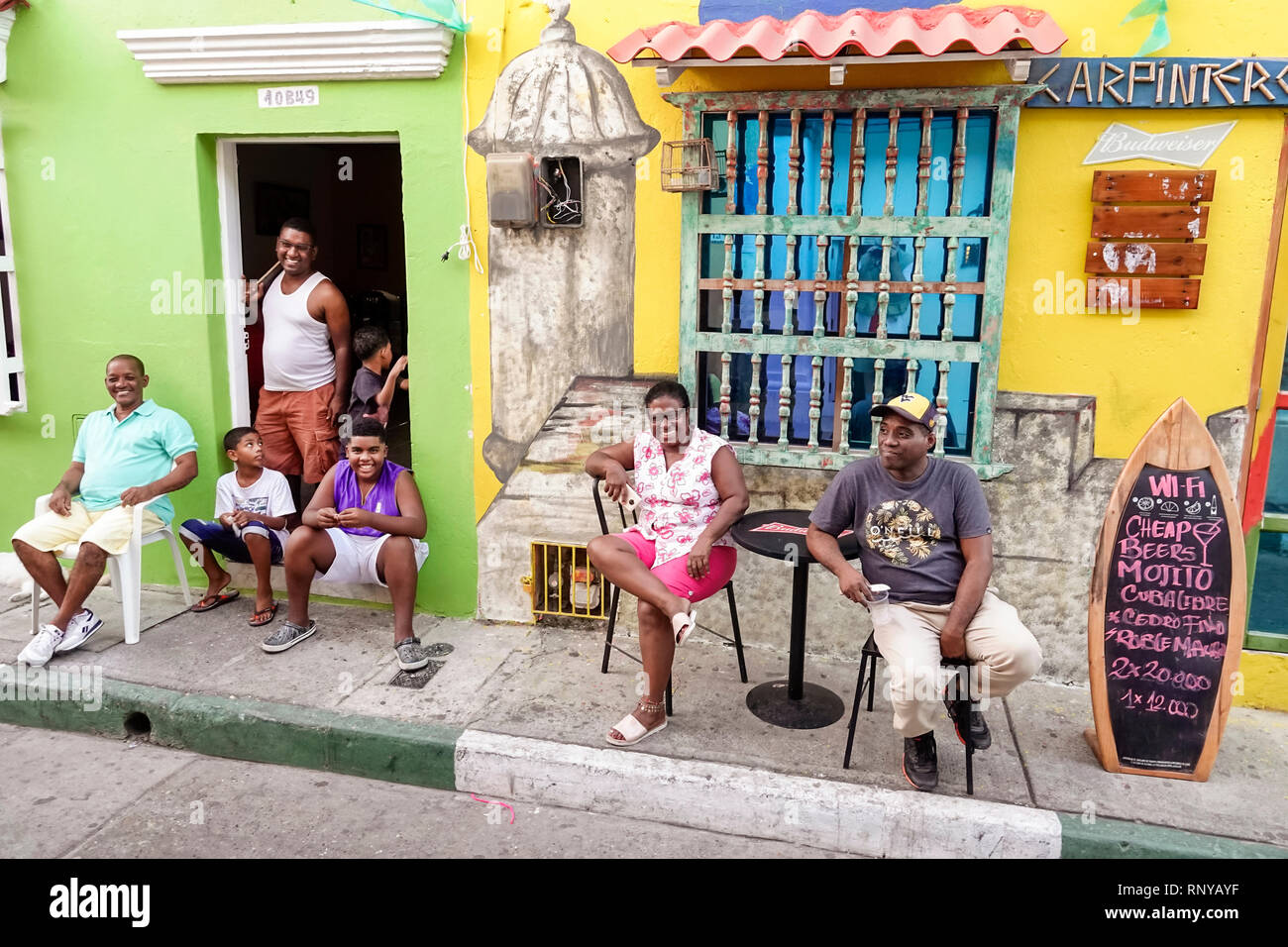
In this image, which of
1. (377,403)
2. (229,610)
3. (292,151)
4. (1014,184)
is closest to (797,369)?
(1014,184)

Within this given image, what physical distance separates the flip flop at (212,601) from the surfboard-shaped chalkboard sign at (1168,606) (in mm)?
4518

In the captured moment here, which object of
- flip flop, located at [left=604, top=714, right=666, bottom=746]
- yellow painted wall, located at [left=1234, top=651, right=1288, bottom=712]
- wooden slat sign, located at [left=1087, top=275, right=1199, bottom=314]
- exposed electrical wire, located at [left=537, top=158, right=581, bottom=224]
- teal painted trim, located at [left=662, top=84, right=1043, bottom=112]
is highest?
teal painted trim, located at [left=662, top=84, right=1043, bottom=112]

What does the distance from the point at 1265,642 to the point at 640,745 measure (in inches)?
113

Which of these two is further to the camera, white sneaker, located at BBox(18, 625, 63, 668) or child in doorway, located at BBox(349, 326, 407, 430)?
child in doorway, located at BBox(349, 326, 407, 430)

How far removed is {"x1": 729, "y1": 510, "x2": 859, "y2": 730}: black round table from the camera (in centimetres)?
387

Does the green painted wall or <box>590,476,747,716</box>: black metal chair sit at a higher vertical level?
the green painted wall

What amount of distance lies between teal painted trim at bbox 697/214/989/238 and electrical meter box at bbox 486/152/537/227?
834mm

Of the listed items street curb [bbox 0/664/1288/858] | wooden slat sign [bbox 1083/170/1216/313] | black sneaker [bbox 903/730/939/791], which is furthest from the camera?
wooden slat sign [bbox 1083/170/1216/313]

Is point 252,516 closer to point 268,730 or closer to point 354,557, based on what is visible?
point 354,557

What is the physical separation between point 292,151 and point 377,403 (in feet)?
14.6

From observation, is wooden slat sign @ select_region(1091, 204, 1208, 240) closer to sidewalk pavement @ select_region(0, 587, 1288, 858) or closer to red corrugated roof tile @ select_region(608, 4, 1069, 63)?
red corrugated roof tile @ select_region(608, 4, 1069, 63)

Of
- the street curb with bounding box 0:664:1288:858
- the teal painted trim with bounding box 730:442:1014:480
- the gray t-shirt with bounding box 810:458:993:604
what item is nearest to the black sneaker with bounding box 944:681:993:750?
the street curb with bounding box 0:664:1288:858

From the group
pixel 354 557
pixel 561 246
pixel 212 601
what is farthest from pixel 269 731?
pixel 561 246

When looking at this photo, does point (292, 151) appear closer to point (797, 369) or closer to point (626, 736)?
point (797, 369)
